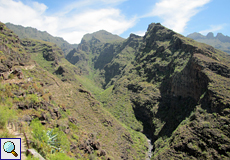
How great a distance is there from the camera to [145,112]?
57.2m

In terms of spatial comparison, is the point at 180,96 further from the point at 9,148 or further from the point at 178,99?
the point at 9,148

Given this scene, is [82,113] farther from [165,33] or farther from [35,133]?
[165,33]

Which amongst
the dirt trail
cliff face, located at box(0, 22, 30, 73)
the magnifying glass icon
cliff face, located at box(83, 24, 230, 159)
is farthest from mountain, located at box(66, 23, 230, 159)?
cliff face, located at box(0, 22, 30, 73)

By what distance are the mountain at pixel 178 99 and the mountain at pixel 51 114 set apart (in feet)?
33.9

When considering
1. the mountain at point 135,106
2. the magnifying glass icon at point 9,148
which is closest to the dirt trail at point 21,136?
the mountain at point 135,106

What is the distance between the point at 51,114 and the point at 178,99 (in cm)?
4557

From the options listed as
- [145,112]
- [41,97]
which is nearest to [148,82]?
[145,112]

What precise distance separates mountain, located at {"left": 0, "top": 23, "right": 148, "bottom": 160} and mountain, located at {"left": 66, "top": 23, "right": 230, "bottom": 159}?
10.3m

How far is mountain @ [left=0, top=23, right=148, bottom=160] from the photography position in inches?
359

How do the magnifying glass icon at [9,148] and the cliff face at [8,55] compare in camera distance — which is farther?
the cliff face at [8,55]

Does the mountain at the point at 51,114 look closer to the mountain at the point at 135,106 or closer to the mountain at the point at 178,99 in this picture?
the mountain at the point at 135,106

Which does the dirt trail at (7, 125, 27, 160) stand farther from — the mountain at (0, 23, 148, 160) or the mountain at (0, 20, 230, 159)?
the mountain at (0, 20, 230, 159)

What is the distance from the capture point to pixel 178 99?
48844mm

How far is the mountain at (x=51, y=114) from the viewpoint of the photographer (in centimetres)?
912
